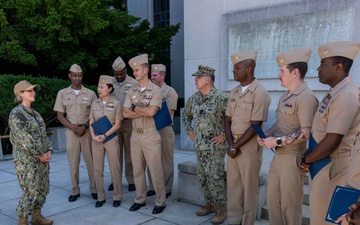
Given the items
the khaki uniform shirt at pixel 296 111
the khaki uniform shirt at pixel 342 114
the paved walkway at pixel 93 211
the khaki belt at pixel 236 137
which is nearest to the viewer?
the khaki uniform shirt at pixel 342 114

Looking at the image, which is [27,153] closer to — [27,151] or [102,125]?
[27,151]

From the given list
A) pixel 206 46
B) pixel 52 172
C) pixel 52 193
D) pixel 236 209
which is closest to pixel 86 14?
→ pixel 206 46

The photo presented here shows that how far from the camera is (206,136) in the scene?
380cm

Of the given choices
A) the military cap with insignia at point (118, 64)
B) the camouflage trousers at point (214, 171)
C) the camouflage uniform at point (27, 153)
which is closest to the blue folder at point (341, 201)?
the camouflage trousers at point (214, 171)

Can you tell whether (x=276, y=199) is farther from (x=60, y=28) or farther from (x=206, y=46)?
(x=60, y=28)

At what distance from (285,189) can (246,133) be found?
68 cm

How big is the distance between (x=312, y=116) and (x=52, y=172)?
5.41 m

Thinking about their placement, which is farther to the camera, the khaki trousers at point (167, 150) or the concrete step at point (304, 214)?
the khaki trousers at point (167, 150)

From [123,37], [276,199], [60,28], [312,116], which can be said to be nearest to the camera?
[312,116]

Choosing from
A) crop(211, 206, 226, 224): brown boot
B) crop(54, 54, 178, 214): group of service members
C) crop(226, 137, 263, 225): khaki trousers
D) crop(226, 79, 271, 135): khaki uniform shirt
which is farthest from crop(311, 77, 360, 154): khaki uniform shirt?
crop(54, 54, 178, 214): group of service members

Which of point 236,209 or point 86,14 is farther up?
point 86,14

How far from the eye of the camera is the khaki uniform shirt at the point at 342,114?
2279 mm

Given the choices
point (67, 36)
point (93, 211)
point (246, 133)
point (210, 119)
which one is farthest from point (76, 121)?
point (67, 36)

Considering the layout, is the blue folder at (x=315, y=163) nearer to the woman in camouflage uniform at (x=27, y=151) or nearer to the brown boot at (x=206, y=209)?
the brown boot at (x=206, y=209)
